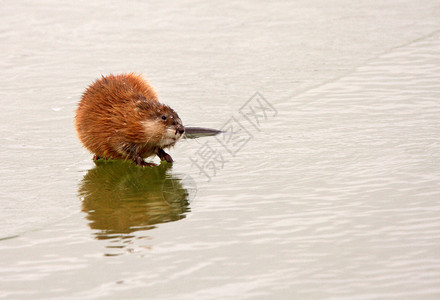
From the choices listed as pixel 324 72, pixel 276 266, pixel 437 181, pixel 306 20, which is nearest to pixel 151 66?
pixel 324 72

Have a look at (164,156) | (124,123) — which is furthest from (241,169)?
(124,123)

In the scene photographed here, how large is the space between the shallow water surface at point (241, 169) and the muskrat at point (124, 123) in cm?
21

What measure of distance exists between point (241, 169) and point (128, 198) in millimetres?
1127

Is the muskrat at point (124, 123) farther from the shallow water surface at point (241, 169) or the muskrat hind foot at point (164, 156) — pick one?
the shallow water surface at point (241, 169)

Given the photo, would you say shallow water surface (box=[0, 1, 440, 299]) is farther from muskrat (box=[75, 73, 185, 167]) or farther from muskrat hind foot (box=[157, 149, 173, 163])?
muskrat (box=[75, 73, 185, 167])

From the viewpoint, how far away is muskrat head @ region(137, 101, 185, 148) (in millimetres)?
6684

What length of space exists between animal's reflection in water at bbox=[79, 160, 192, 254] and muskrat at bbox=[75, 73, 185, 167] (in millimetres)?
188

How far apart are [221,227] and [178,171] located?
1.63m

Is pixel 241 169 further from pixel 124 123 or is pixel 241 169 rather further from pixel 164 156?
pixel 124 123

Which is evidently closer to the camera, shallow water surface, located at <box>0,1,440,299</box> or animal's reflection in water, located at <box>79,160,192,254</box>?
shallow water surface, located at <box>0,1,440,299</box>

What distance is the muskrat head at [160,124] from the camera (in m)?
6.68

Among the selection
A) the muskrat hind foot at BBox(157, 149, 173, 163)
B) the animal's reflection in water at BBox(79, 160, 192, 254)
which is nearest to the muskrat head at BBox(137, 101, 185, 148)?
the muskrat hind foot at BBox(157, 149, 173, 163)

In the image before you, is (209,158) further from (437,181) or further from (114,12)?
(114,12)

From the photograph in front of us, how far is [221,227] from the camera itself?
17.0 ft
